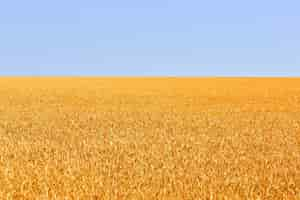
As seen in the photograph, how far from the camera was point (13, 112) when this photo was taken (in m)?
18.0

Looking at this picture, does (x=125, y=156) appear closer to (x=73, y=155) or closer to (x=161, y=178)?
(x=73, y=155)

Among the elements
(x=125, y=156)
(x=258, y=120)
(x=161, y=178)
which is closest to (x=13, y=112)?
(x=258, y=120)

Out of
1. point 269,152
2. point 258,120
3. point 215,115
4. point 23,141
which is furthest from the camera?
point 215,115

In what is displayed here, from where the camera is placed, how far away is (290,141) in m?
11.4

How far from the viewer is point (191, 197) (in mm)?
6156

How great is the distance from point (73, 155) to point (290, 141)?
5.09m

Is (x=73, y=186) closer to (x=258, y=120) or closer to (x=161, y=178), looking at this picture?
(x=161, y=178)

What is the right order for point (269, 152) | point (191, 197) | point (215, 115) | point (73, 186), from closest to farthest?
point (191, 197)
point (73, 186)
point (269, 152)
point (215, 115)

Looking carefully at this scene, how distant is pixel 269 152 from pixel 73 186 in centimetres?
460

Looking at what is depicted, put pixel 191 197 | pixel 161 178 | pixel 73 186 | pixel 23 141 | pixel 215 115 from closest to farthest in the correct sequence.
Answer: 1. pixel 191 197
2. pixel 73 186
3. pixel 161 178
4. pixel 23 141
5. pixel 215 115

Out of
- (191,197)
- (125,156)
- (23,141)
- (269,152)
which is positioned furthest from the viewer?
(23,141)

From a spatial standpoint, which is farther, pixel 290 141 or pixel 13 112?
pixel 13 112

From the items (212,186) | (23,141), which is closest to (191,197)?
(212,186)

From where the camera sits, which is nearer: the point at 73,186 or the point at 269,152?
the point at 73,186
